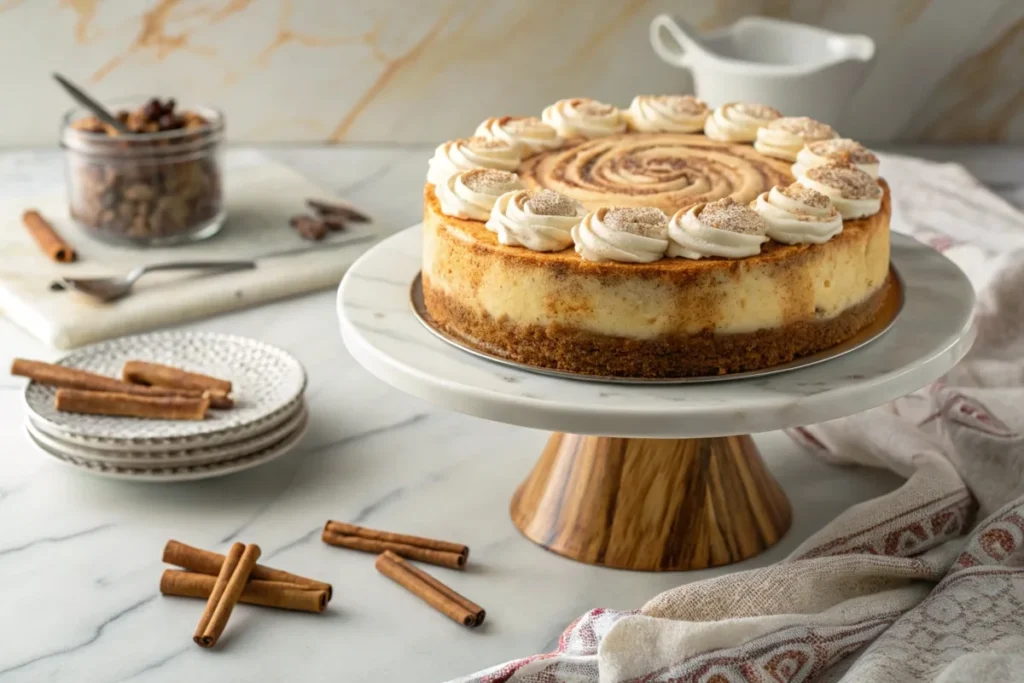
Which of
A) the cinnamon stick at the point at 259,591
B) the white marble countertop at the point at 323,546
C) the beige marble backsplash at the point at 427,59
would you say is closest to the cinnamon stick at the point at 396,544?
the white marble countertop at the point at 323,546

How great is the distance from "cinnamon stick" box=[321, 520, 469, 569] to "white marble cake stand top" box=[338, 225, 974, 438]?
23 centimetres

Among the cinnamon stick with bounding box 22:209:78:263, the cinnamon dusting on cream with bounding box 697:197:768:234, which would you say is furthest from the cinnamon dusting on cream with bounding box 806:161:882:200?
the cinnamon stick with bounding box 22:209:78:263

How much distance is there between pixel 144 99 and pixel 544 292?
1472 millimetres

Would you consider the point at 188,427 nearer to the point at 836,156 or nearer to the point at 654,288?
the point at 654,288

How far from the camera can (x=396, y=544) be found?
1366mm

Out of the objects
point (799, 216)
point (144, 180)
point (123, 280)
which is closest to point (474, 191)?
point (799, 216)

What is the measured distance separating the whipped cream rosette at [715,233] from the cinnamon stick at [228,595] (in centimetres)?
53

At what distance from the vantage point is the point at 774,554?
4.52 ft

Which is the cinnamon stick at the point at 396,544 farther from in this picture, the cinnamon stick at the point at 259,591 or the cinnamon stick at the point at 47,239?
the cinnamon stick at the point at 47,239

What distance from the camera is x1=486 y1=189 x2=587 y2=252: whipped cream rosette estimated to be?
1.23m

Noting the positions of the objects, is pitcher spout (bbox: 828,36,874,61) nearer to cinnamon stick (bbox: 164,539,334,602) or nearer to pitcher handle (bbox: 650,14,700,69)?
pitcher handle (bbox: 650,14,700,69)

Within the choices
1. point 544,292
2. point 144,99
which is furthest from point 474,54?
point 544,292

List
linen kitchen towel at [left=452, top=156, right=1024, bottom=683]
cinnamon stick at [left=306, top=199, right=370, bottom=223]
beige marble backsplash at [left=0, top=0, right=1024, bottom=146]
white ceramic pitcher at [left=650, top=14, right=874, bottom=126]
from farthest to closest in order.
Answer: beige marble backsplash at [left=0, top=0, right=1024, bottom=146]
cinnamon stick at [left=306, top=199, right=370, bottom=223]
white ceramic pitcher at [left=650, top=14, right=874, bottom=126]
linen kitchen towel at [left=452, top=156, right=1024, bottom=683]

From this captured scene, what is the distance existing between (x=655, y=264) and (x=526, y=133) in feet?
1.31
